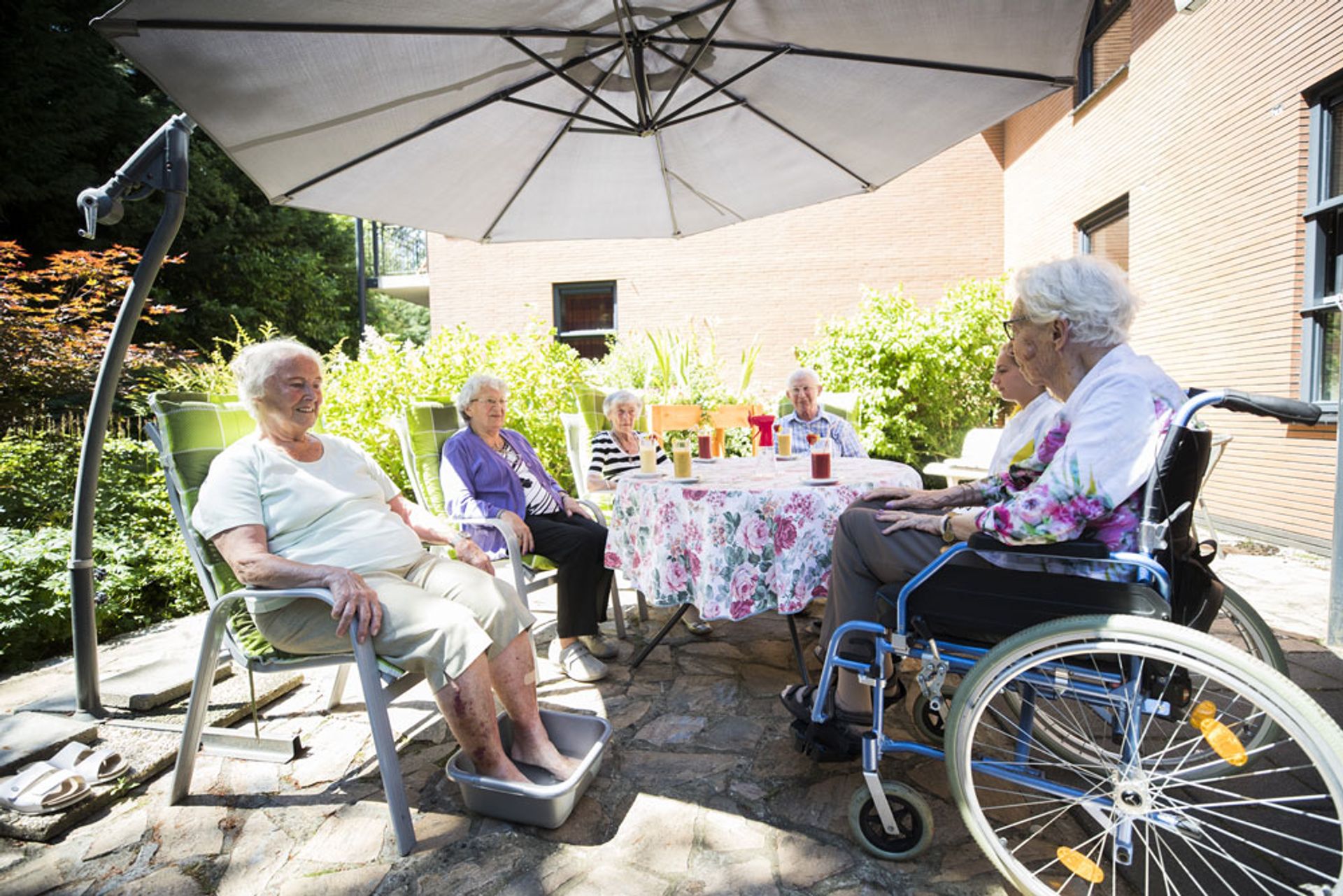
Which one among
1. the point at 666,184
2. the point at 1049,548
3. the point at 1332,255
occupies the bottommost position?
the point at 1049,548

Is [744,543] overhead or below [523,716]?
overhead

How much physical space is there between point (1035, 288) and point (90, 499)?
2992 mm

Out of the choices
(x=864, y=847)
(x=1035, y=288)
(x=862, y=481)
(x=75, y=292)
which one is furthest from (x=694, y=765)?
(x=75, y=292)

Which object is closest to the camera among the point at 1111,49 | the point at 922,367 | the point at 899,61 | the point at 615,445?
the point at 899,61

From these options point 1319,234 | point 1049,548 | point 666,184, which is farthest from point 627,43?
point 1319,234

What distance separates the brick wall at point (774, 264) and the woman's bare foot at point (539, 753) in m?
7.72

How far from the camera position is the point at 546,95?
9.25 ft

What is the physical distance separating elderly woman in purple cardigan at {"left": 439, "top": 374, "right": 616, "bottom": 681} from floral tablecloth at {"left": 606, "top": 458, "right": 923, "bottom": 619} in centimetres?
54

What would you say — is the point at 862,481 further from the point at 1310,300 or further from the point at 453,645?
the point at 1310,300

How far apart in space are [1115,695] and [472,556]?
6.10 ft

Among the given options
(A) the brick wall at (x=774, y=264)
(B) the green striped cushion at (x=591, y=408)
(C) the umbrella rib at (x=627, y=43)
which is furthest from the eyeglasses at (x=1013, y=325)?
(A) the brick wall at (x=774, y=264)

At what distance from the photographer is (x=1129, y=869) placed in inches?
62.9

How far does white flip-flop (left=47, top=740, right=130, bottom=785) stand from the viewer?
1962 mm

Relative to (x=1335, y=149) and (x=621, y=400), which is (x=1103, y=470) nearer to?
(x=621, y=400)
